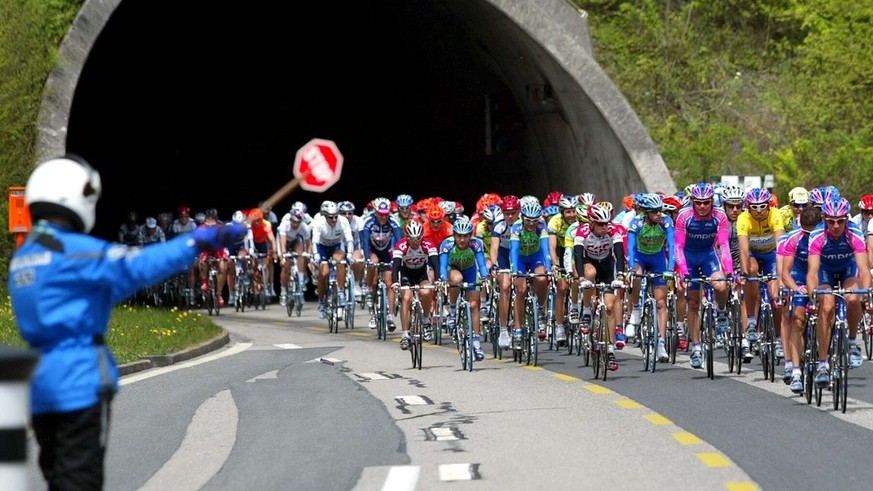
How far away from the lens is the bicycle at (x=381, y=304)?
77.0 ft

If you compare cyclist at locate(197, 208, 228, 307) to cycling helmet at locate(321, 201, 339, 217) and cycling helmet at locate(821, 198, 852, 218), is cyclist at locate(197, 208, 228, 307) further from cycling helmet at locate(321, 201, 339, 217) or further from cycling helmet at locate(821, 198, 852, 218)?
cycling helmet at locate(821, 198, 852, 218)

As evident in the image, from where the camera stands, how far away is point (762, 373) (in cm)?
1714

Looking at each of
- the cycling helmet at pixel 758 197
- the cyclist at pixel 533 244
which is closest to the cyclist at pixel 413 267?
the cyclist at pixel 533 244

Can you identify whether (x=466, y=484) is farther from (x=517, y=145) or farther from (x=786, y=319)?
(x=517, y=145)

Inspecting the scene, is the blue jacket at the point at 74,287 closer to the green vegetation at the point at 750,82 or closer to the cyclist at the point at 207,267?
the cyclist at the point at 207,267

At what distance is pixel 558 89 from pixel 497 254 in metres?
13.7

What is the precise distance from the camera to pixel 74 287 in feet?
21.2

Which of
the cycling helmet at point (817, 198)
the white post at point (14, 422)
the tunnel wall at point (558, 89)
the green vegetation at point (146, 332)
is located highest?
the tunnel wall at point (558, 89)

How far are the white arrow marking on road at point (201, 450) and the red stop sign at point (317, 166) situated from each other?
2.75 m

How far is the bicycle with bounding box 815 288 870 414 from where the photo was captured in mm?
13172

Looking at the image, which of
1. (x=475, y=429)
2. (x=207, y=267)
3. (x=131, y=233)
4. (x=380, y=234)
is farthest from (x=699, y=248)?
(x=131, y=233)

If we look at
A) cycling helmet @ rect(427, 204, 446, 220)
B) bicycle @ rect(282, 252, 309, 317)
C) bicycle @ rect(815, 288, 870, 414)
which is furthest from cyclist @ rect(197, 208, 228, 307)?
bicycle @ rect(815, 288, 870, 414)

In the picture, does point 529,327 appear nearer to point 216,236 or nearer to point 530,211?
point 530,211

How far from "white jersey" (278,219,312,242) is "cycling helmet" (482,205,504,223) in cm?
959
